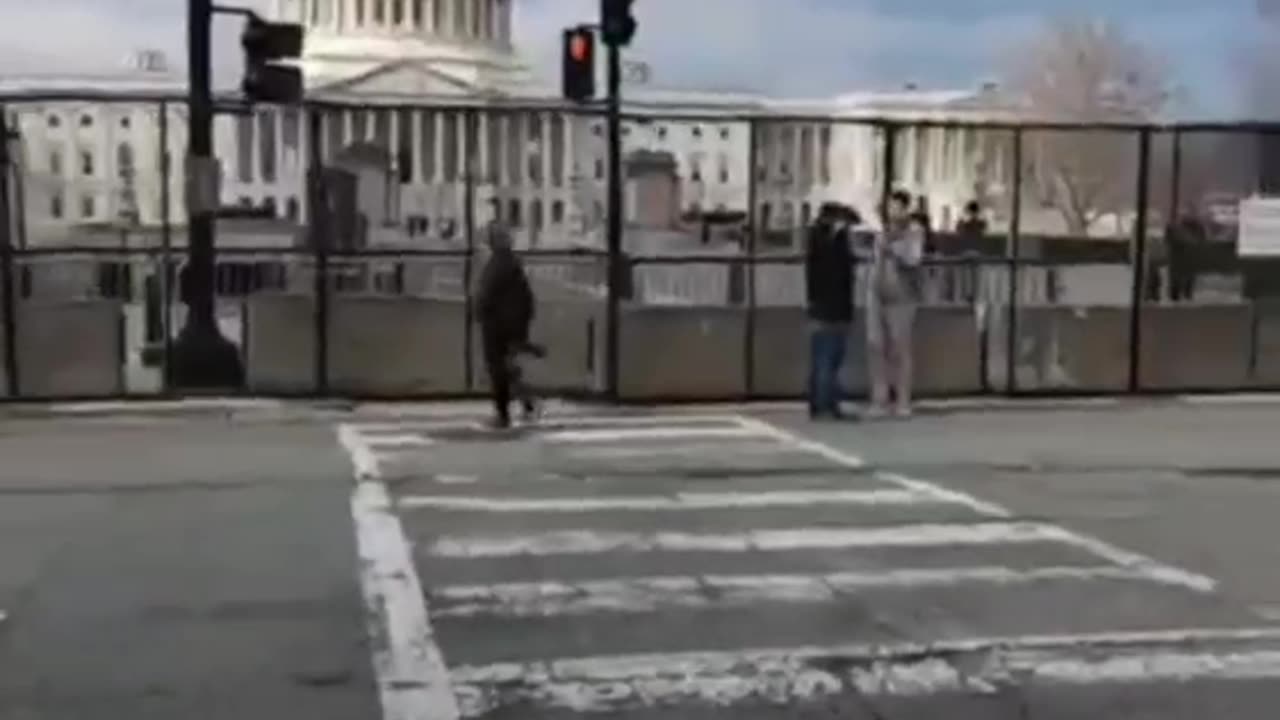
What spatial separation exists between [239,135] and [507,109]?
3.21 m

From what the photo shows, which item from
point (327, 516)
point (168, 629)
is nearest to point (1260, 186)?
point (327, 516)

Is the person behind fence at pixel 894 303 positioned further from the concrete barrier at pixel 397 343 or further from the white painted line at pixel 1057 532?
the concrete barrier at pixel 397 343

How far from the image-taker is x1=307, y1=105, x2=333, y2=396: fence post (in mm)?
18984

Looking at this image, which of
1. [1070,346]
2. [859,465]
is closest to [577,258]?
[1070,346]

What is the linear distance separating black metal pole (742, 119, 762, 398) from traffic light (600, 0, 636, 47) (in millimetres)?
1549

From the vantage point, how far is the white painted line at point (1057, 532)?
9969 millimetres

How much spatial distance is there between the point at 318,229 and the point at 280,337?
1785 millimetres

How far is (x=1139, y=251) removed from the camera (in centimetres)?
2020

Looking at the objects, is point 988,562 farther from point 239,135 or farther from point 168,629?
point 239,135

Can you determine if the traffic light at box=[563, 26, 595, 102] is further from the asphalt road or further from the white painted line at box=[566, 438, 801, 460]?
the white painted line at box=[566, 438, 801, 460]

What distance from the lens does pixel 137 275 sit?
20.4 meters

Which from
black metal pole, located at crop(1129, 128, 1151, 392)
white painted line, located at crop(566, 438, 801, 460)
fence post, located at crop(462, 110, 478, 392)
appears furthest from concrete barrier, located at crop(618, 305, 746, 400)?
white painted line, located at crop(566, 438, 801, 460)

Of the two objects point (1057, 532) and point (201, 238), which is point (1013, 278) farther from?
point (1057, 532)

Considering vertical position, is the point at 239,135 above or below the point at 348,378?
above
